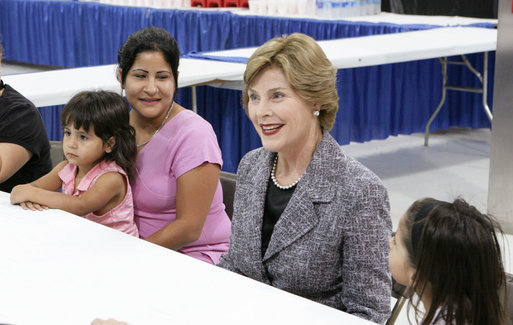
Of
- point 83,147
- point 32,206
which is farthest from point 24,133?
point 32,206

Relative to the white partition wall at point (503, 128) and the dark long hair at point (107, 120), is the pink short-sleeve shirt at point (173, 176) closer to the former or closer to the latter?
the dark long hair at point (107, 120)

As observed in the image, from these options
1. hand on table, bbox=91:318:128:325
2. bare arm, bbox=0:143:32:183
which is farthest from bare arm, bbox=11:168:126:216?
hand on table, bbox=91:318:128:325

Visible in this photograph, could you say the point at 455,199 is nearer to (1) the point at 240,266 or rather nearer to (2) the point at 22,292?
(1) the point at 240,266

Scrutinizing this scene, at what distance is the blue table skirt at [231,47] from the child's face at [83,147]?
7.86 ft

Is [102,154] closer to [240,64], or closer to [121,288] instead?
[121,288]

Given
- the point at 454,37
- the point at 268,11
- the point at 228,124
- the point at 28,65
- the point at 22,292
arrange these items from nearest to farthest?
the point at 22,292 → the point at 228,124 → the point at 454,37 → the point at 268,11 → the point at 28,65

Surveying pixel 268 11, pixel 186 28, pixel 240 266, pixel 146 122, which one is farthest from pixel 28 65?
pixel 240 266

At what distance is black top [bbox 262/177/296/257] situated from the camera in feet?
6.24

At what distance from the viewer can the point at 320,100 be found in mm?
1842

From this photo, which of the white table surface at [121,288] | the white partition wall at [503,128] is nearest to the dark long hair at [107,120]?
the white table surface at [121,288]

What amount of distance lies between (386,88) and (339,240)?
3.95 meters

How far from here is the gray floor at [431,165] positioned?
4.93 meters

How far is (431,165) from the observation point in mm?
5676

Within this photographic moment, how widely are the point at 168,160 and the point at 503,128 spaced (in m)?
2.30
